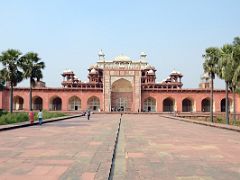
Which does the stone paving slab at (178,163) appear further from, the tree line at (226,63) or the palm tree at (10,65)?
the palm tree at (10,65)

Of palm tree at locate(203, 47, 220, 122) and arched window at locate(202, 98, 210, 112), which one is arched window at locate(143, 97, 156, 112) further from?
palm tree at locate(203, 47, 220, 122)

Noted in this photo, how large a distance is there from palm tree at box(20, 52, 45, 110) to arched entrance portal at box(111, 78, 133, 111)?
22.1 meters

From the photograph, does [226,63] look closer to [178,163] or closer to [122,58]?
[178,163]

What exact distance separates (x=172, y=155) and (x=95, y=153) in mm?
1552

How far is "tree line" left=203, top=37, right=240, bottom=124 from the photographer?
1928cm

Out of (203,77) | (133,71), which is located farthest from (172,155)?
(203,77)

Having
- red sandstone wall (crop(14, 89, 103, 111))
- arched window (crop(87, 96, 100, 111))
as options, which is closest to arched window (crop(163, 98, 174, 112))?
red sandstone wall (crop(14, 89, 103, 111))

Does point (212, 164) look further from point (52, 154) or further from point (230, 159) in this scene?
point (52, 154)

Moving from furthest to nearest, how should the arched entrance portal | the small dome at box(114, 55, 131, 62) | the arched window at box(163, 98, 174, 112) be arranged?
the small dome at box(114, 55, 131, 62) → the arched window at box(163, 98, 174, 112) → the arched entrance portal

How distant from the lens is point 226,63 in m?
20.2

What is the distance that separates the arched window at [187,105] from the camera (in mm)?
49656

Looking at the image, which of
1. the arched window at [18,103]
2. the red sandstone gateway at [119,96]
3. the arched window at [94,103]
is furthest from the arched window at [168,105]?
the arched window at [18,103]

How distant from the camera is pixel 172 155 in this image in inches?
244

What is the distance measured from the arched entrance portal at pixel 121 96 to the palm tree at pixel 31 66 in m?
22.1
